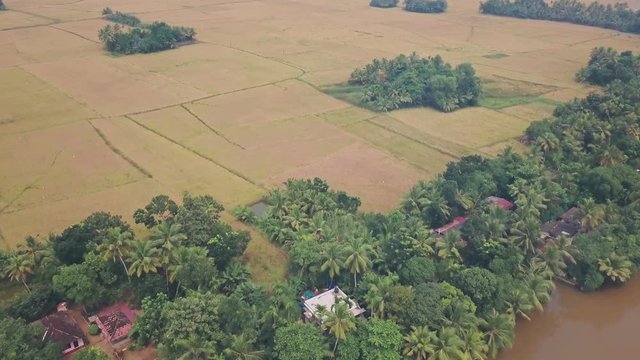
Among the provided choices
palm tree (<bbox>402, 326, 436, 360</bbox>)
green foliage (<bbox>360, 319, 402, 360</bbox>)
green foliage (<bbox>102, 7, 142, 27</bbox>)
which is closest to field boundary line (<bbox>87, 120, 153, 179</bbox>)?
green foliage (<bbox>360, 319, 402, 360</bbox>)

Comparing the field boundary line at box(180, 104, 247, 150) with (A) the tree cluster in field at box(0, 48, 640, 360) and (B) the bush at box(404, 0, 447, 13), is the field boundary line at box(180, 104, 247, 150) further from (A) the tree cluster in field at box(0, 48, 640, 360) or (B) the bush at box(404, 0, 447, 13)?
(B) the bush at box(404, 0, 447, 13)

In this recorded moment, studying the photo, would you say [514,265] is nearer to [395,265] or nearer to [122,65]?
[395,265]

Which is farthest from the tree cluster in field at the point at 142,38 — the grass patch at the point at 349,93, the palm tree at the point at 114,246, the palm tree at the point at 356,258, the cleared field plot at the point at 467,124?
the palm tree at the point at 356,258

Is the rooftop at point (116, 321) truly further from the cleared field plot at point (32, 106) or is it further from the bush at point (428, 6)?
the bush at point (428, 6)

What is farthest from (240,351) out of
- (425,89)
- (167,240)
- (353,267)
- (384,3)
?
(384,3)

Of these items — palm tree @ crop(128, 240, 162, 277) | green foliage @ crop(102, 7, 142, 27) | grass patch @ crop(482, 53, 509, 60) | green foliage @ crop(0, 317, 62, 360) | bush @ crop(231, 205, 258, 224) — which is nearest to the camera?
green foliage @ crop(0, 317, 62, 360)

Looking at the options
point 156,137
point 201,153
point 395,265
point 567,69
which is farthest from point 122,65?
point 567,69

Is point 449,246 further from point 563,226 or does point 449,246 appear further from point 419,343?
point 563,226

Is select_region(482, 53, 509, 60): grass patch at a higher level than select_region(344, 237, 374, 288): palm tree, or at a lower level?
higher
